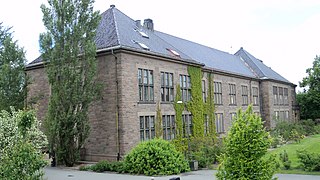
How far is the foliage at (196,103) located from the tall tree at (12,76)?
13246mm

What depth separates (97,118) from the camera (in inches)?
962

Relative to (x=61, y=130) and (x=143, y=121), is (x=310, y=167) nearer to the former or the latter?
(x=143, y=121)

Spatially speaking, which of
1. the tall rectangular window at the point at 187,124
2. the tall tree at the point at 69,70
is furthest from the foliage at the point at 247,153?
the tall rectangular window at the point at 187,124

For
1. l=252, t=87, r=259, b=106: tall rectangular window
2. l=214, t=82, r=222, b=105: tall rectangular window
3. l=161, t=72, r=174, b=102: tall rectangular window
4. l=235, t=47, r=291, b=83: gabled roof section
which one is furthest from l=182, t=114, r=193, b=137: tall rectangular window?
l=235, t=47, r=291, b=83: gabled roof section

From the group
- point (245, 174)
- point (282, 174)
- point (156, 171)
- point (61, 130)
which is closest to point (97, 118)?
point (61, 130)

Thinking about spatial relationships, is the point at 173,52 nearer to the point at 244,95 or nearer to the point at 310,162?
the point at 310,162

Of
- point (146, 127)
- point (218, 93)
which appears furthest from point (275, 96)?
point (146, 127)

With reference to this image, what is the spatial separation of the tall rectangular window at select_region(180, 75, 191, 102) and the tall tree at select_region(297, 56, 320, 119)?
37.9 metres

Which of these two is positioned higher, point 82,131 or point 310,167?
point 82,131

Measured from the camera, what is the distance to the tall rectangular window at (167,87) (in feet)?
89.1

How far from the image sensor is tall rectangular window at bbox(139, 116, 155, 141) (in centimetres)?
2444

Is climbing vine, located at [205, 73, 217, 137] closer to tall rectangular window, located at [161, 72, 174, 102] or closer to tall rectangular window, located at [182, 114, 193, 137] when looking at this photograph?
tall rectangular window, located at [182, 114, 193, 137]

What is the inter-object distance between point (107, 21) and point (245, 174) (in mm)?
21680

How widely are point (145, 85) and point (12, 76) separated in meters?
9.42
